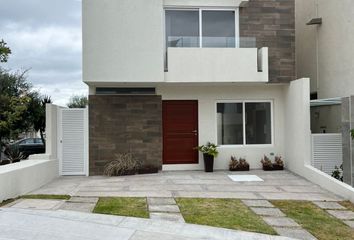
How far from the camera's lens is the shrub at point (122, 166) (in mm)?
14016

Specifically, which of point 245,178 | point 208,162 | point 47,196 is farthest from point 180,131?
point 47,196

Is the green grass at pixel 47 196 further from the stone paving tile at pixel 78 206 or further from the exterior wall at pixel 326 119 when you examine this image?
the exterior wall at pixel 326 119

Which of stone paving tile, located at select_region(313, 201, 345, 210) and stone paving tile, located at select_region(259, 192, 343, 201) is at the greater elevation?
stone paving tile, located at select_region(259, 192, 343, 201)

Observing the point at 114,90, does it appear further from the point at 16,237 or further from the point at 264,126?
the point at 16,237

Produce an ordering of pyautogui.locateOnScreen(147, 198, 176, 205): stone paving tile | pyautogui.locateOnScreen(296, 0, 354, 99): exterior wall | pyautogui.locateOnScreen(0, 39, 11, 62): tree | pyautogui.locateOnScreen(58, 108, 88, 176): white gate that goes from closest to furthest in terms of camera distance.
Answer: pyautogui.locateOnScreen(147, 198, 176, 205): stone paving tile, pyautogui.locateOnScreen(0, 39, 11, 62): tree, pyautogui.locateOnScreen(296, 0, 354, 99): exterior wall, pyautogui.locateOnScreen(58, 108, 88, 176): white gate

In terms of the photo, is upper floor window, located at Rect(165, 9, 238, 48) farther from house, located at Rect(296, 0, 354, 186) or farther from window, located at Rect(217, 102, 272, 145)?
house, located at Rect(296, 0, 354, 186)

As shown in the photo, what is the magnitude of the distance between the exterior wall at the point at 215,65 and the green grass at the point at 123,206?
5237 millimetres

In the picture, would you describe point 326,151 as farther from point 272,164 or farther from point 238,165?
point 238,165

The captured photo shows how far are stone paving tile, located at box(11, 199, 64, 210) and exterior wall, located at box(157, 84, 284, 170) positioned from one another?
6196 millimetres

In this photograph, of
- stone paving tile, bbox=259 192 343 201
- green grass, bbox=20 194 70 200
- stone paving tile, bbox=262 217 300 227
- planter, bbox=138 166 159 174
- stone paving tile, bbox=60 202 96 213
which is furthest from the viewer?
planter, bbox=138 166 159 174

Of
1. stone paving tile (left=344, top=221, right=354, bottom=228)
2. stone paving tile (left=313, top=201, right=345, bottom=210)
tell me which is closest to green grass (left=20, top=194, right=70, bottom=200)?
stone paving tile (left=313, top=201, right=345, bottom=210)

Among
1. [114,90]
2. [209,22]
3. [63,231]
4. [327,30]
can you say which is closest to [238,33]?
[209,22]

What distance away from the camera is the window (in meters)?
15.5

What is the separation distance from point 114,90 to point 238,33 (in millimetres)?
4904
